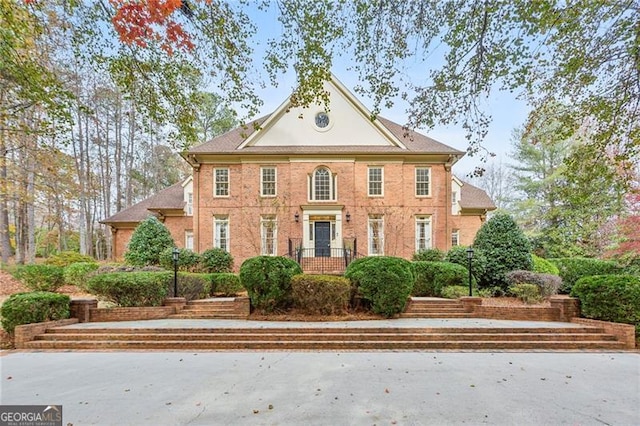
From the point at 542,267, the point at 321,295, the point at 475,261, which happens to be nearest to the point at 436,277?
the point at 475,261

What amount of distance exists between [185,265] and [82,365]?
8.58 m

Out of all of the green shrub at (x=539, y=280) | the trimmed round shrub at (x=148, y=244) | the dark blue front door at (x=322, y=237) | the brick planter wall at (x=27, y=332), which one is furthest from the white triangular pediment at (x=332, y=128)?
the brick planter wall at (x=27, y=332)

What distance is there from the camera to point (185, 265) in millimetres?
14164

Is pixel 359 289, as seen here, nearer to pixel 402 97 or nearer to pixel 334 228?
pixel 402 97

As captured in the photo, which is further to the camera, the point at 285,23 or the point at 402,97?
the point at 402,97

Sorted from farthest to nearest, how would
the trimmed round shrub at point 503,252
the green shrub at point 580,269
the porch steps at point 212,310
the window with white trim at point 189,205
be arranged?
the window with white trim at point 189,205
the green shrub at point 580,269
the trimmed round shrub at point 503,252
the porch steps at point 212,310

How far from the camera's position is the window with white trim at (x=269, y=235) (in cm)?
1669

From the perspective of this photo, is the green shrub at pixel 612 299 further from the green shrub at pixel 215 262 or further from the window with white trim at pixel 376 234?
the green shrub at pixel 215 262

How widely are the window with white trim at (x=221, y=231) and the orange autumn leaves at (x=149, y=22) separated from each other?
1216 cm

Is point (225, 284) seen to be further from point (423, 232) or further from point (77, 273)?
point (423, 232)

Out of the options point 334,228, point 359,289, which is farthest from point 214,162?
point 359,289

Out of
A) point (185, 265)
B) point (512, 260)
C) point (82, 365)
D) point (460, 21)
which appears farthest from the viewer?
point (185, 265)

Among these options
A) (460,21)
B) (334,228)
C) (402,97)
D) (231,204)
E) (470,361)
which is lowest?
(470,361)

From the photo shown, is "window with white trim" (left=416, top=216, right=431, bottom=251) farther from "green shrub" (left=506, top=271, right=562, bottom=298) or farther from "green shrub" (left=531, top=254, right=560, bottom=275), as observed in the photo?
"green shrub" (left=506, top=271, right=562, bottom=298)
